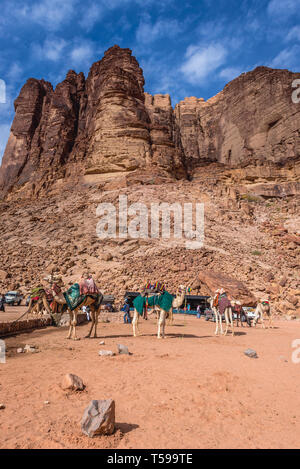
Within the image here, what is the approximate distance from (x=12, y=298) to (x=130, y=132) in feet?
117

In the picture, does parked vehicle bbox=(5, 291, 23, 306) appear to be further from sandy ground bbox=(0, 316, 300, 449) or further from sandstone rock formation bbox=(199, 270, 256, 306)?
sandy ground bbox=(0, 316, 300, 449)

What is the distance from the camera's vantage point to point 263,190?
48.4 meters

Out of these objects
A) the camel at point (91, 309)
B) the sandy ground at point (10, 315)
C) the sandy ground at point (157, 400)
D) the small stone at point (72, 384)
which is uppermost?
the camel at point (91, 309)

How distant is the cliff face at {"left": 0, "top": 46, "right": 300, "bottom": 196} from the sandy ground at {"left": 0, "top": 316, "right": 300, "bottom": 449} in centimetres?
4070

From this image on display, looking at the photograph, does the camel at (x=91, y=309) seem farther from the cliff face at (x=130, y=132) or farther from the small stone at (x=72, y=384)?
the cliff face at (x=130, y=132)

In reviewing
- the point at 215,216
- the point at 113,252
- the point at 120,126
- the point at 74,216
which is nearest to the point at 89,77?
the point at 120,126

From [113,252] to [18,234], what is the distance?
14.7 metres

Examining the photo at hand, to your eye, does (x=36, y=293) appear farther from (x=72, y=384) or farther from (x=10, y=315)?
(x=72, y=384)

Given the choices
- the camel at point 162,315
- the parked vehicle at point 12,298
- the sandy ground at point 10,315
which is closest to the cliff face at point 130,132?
the parked vehicle at point 12,298

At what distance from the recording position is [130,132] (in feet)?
157

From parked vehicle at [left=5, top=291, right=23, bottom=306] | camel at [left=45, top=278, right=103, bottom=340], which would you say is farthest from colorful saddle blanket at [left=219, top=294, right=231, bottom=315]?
parked vehicle at [left=5, top=291, right=23, bottom=306]

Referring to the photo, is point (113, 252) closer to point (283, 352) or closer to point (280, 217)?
point (283, 352)

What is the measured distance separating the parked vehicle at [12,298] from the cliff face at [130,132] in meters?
27.9

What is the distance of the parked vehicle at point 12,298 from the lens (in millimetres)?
21797
